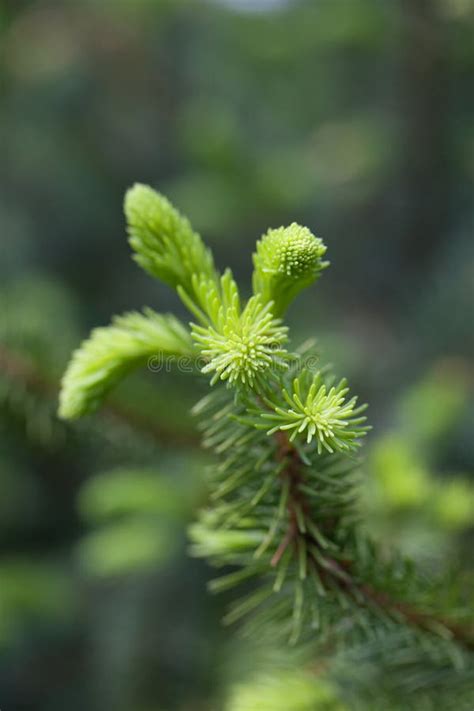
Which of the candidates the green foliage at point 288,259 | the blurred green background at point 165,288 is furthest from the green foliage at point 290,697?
the green foliage at point 288,259

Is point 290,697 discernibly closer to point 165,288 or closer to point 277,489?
point 277,489

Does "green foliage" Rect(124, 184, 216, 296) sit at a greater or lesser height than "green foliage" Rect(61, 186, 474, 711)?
greater

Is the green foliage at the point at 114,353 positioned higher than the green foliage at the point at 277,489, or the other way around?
the green foliage at the point at 114,353

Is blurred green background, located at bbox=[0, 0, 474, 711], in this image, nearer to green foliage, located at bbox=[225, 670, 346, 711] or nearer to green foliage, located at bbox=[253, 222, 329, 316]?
green foliage, located at bbox=[225, 670, 346, 711]

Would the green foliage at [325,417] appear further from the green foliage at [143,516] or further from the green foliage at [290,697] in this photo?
the green foliage at [143,516]

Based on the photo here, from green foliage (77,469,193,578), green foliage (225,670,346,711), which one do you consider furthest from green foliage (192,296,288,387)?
green foliage (77,469,193,578)
